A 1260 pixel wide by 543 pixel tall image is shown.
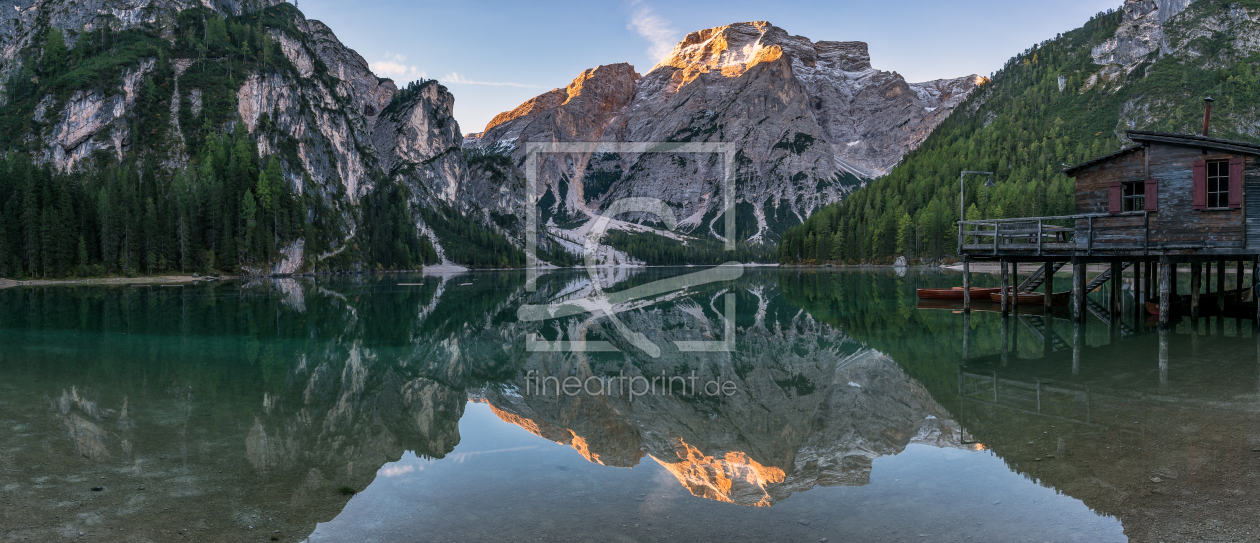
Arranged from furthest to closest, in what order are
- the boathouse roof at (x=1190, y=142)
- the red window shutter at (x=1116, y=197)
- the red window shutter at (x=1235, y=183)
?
the red window shutter at (x=1116, y=197)
the red window shutter at (x=1235, y=183)
the boathouse roof at (x=1190, y=142)

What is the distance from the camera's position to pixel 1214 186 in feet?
85.2

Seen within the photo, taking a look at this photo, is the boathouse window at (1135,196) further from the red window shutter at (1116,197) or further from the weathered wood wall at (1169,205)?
the weathered wood wall at (1169,205)

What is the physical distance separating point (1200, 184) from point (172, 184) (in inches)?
5563

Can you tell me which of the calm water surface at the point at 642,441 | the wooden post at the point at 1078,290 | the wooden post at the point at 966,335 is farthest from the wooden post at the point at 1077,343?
the wooden post at the point at 966,335

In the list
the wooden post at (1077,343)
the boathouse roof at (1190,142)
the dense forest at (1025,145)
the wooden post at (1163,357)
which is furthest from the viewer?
the dense forest at (1025,145)

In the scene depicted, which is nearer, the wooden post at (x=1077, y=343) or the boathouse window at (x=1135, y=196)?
the wooden post at (x=1077, y=343)

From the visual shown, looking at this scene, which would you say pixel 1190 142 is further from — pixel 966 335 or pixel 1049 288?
pixel 966 335

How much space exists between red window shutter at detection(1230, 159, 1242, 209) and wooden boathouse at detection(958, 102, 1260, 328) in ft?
0.10

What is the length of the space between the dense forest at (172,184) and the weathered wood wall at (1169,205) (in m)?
113

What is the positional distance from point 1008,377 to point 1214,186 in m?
17.3

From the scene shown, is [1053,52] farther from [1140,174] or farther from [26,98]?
[26,98]

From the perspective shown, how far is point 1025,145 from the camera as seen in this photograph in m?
145

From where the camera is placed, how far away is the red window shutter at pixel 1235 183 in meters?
25.1

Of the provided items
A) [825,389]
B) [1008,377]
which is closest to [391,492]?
[825,389]
